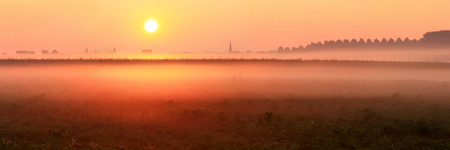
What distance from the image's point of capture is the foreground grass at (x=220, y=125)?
36.1ft

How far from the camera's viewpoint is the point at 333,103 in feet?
67.5

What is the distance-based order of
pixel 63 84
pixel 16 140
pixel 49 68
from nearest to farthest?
pixel 16 140
pixel 63 84
pixel 49 68

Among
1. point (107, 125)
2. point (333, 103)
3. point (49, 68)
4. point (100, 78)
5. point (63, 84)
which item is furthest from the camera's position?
point (49, 68)

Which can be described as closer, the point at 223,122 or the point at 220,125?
→ the point at 220,125

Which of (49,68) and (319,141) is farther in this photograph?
(49,68)

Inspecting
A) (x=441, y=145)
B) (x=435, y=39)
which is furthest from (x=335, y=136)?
(x=435, y=39)

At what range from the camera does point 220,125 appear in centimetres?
1407

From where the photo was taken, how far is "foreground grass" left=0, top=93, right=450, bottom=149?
1100 cm

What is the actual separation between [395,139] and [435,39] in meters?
90.3

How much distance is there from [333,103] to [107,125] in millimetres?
15596

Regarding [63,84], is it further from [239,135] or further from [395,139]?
[395,139]

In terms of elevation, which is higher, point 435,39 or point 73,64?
point 435,39

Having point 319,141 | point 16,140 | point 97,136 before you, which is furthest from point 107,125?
point 319,141

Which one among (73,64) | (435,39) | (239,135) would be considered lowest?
(239,135)
